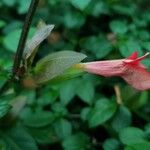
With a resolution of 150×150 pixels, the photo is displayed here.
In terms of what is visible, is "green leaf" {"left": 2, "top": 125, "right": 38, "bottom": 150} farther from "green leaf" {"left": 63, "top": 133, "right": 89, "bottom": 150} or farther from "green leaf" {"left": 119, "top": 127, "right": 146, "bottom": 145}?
"green leaf" {"left": 119, "top": 127, "right": 146, "bottom": 145}

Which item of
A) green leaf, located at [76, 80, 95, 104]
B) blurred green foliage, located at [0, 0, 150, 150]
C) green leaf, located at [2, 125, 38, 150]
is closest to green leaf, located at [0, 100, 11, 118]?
blurred green foliage, located at [0, 0, 150, 150]

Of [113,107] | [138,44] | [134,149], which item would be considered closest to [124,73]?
[134,149]

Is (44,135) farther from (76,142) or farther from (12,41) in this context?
(12,41)

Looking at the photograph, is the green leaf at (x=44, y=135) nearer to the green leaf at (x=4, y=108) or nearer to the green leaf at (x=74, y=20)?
the green leaf at (x=4, y=108)

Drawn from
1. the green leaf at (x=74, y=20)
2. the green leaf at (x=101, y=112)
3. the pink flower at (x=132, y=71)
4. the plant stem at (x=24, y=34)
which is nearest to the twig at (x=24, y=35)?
the plant stem at (x=24, y=34)

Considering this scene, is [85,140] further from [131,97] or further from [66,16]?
[66,16]
